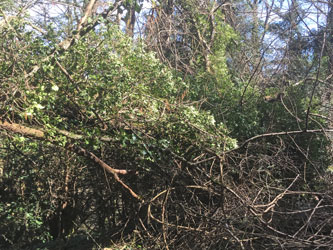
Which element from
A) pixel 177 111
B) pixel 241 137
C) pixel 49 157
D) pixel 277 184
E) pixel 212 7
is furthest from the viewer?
pixel 212 7

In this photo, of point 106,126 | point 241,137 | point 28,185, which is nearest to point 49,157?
point 28,185

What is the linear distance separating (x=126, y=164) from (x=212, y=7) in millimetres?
6044

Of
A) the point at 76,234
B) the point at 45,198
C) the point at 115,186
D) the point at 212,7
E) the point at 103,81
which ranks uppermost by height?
the point at 212,7

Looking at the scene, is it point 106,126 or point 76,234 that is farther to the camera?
point 76,234

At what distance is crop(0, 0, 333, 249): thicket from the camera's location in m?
4.61

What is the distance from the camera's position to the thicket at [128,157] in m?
4.61

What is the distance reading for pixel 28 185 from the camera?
6680 millimetres

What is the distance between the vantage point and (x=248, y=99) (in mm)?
7312

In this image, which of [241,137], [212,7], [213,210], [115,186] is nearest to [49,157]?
[115,186]

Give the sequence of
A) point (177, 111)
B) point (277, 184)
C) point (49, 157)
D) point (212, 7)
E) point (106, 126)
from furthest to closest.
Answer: point (212, 7) < point (49, 157) < point (277, 184) < point (177, 111) < point (106, 126)

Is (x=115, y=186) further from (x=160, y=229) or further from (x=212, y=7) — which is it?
(x=212, y=7)

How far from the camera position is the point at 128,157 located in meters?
5.47

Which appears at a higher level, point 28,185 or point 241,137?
point 241,137

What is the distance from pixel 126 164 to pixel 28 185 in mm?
2294
